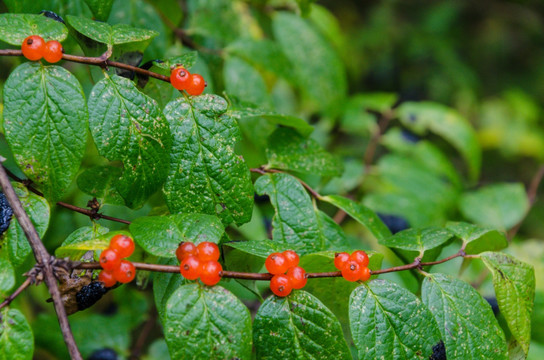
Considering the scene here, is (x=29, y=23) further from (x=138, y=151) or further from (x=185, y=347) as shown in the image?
(x=185, y=347)

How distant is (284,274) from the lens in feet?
2.99

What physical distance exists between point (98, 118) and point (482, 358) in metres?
0.97

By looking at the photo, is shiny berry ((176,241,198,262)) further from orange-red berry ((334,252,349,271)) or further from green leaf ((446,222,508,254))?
green leaf ((446,222,508,254))

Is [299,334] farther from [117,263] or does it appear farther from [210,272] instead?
[117,263]

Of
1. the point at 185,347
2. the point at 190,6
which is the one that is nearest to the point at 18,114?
the point at 185,347

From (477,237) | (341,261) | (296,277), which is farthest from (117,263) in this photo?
(477,237)

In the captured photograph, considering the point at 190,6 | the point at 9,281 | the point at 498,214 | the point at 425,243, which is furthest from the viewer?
the point at 498,214

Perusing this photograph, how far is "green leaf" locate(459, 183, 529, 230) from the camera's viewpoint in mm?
2117

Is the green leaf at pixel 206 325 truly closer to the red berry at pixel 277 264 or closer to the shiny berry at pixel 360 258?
the red berry at pixel 277 264

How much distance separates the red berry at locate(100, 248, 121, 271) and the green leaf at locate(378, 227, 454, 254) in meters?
0.61

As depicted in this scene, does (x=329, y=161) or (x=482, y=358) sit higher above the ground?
(x=329, y=161)

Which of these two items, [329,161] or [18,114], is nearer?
[18,114]

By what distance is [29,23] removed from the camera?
0.95 metres

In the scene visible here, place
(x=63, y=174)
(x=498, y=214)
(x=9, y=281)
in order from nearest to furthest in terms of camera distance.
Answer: (x=9, y=281)
(x=63, y=174)
(x=498, y=214)
